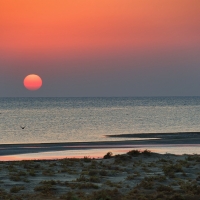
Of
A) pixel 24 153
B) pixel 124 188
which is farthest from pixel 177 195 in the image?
pixel 24 153

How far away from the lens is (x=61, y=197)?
23.7 meters

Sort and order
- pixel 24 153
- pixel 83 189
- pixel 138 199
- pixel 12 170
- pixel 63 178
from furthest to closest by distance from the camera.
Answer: pixel 24 153
pixel 12 170
pixel 63 178
pixel 83 189
pixel 138 199

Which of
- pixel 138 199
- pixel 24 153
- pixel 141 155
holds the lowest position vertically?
pixel 138 199

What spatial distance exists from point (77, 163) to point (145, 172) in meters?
6.01

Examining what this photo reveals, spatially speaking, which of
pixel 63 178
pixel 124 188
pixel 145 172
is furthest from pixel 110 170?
pixel 124 188

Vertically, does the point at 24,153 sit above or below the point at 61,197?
above

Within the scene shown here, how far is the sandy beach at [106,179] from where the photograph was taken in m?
24.3

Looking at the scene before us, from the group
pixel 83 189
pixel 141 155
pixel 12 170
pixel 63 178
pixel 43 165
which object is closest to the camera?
pixel 83 189

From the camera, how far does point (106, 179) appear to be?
29578 millimetres

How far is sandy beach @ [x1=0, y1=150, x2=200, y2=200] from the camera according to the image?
24.3 meters

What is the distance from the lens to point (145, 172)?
32250 millimetres

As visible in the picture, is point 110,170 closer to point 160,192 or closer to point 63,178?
point 63,178

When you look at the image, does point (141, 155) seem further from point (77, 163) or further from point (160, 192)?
point (160, 192)

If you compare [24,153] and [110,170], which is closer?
[110,170]
